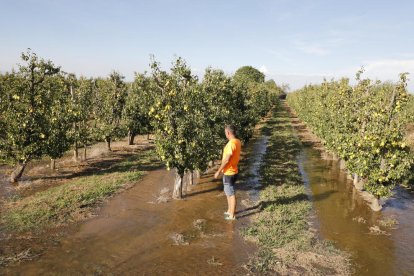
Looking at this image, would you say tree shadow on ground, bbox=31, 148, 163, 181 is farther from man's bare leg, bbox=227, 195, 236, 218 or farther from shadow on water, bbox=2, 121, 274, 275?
man's bare leg, bbox=227, 195, 236, 218

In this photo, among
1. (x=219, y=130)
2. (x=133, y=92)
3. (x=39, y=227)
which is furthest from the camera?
(x=133, y=92)

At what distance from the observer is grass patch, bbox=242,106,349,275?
29.7ft

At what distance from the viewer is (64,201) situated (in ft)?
44.7

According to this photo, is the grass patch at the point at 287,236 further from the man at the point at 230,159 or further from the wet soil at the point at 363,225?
the man at the point at 230,159

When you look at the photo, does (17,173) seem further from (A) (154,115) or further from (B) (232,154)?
(B) (232,154)

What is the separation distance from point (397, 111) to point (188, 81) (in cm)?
864

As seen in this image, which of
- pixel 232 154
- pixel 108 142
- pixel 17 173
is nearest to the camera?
pixel 232 154

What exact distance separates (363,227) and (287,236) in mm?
3274

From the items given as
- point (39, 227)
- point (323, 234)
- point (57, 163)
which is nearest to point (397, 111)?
point (323, 234)

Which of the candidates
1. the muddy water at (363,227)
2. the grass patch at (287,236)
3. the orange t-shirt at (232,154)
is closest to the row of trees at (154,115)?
the orange t-shirt at (232,154)

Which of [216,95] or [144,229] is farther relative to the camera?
[216,95]

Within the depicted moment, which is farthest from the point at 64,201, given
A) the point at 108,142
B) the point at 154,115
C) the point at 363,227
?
the point at 108,142

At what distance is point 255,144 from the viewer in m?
29.8

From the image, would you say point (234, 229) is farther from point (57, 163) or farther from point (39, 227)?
point (57, 163)
